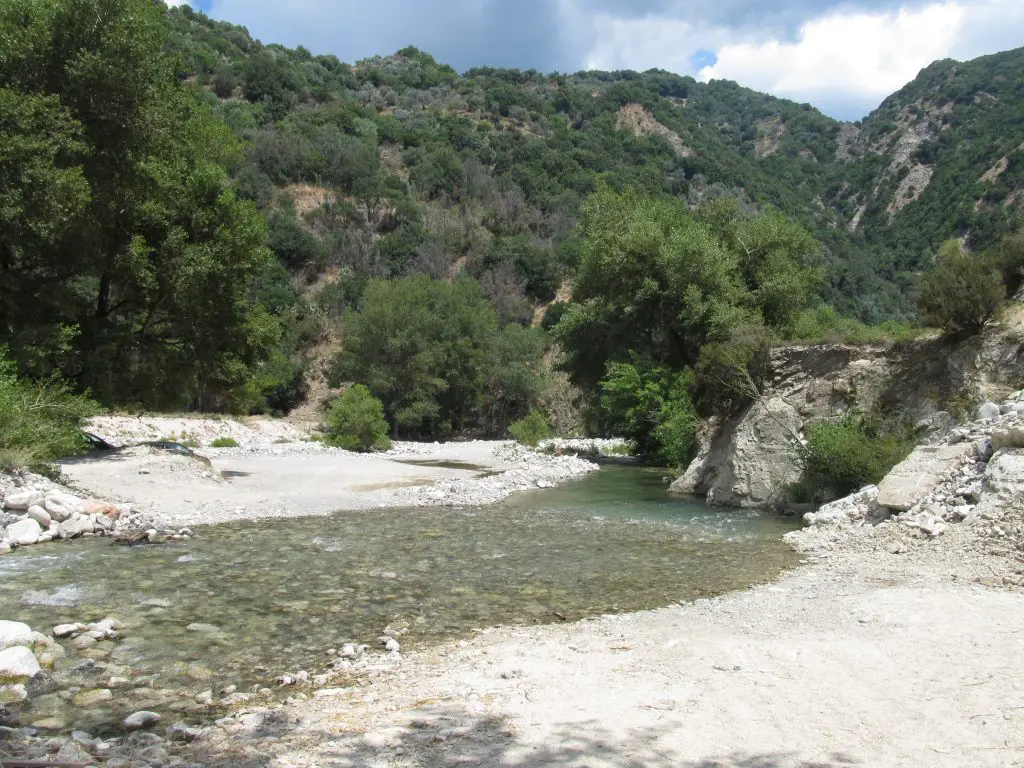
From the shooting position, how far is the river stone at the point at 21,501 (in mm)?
11055

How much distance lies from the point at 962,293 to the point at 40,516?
55.5 ft

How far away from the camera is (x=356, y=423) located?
3241cm

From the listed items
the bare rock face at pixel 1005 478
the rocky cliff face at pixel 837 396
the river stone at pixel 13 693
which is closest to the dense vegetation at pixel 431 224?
the rocky cliff face at pixel 837 396

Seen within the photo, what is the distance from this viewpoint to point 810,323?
29.3 m

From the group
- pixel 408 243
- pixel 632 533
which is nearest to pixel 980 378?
pixel 632 533

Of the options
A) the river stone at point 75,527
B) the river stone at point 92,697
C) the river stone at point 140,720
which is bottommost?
the river stone at point 75,527

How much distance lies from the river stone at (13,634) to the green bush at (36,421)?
25.1ft

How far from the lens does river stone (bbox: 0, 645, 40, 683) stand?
5227 millimetres

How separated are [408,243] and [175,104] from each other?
48.7 meters

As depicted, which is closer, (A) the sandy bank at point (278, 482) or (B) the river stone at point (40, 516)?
(B) the river stone at point (40, 516)

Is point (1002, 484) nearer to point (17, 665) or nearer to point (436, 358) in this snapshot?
point (17, 665)

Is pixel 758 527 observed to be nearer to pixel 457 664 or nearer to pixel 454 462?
pixel 457 664

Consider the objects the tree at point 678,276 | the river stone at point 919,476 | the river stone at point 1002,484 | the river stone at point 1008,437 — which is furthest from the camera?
the tree at point 678,276

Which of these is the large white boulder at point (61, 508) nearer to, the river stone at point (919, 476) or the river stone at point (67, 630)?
the river stone at point (67, 630)
